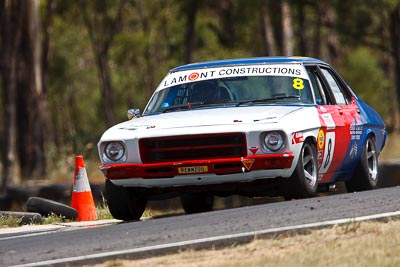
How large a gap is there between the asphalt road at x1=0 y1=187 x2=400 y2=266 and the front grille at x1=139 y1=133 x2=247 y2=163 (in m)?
0.67

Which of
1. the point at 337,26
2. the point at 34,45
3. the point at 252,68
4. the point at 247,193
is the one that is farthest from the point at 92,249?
Answer: the point at 337,26

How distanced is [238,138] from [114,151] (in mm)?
1128

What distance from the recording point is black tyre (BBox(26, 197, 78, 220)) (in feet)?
40.6

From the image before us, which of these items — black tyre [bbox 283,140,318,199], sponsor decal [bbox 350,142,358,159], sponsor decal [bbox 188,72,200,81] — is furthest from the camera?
sponsor decal [bbox 350,142,358,159]

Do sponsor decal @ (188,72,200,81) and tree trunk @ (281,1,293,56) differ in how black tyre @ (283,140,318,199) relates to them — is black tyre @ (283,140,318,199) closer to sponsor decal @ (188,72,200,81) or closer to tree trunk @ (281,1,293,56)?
sponsor decal @ (188,72,200,81)

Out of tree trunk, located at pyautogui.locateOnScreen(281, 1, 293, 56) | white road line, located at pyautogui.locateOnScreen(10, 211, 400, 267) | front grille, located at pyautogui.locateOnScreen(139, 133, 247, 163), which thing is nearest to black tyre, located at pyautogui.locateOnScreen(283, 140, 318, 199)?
front grille, located at pyautogui.locateOnScreen(139, 133, 247, 163)

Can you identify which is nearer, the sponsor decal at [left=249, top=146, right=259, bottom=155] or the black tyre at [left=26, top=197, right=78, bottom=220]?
the sponsor decal at [left=249, top=146, right=259, bottom=155]

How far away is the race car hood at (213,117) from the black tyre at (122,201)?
1.84 feet

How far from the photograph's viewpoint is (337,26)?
1467 inches

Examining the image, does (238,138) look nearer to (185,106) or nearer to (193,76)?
(185,106)

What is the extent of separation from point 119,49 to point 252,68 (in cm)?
3984

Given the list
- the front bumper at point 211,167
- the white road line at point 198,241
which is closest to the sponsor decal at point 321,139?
the front bumper at point 211,167

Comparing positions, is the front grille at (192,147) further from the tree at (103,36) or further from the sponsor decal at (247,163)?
the tree at (103,36)

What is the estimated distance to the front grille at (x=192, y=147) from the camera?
33.7ft
